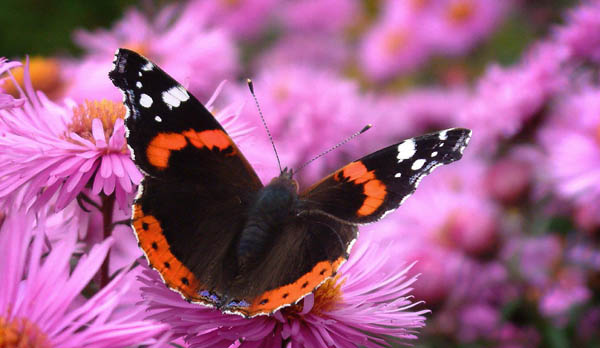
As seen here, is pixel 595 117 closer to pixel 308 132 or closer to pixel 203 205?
pixel 308 132

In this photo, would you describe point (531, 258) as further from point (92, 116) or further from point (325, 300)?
point (92, 116)

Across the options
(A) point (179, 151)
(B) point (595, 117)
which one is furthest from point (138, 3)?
(A) point (179, 151)

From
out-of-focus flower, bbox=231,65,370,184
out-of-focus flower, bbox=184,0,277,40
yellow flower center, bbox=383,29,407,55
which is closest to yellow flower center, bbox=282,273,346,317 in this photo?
out-of-focus flower, bbox=231,65,370,184

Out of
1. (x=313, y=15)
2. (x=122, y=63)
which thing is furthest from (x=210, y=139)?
(x=313, y=15)

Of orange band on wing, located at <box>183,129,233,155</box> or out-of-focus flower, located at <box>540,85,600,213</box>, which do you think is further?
out-of-focus flower, located at <box>540,85,600,213</box>

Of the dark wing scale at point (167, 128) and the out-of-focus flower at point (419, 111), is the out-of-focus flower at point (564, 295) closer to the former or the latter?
the out-of-focus flower at point (419, 111)

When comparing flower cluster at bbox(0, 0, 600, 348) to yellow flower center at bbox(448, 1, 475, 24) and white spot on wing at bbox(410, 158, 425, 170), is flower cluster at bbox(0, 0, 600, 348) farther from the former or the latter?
white spot on wing at bbox(410, 158, 425, 170)
